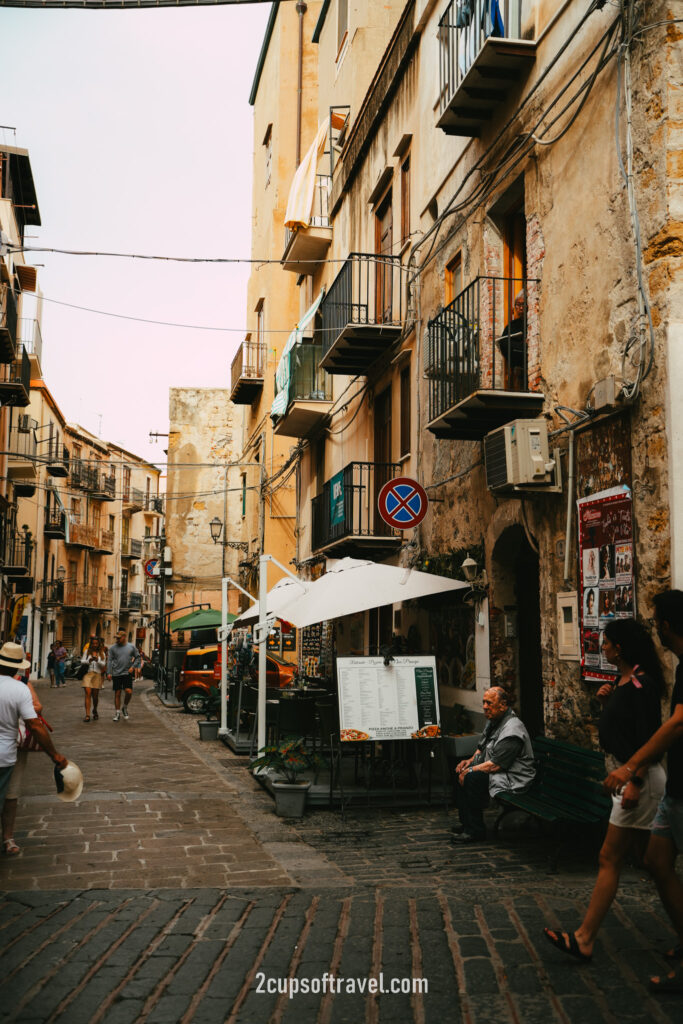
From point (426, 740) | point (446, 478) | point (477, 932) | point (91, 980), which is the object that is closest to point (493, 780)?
point (426, 740)

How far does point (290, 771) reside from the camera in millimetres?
9492

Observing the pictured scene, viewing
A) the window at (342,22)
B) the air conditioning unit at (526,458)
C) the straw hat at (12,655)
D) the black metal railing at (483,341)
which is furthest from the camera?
the window at (342,22)

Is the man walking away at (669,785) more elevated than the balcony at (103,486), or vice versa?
the balcony at (103,486)

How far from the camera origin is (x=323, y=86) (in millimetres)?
21797

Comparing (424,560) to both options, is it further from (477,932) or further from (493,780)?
(477,932)

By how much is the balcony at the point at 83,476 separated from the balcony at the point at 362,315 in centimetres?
4212

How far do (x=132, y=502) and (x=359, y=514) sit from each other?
183ft

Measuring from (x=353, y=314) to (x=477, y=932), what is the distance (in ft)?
39.4

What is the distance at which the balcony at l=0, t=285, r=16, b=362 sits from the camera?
25172 millimetres

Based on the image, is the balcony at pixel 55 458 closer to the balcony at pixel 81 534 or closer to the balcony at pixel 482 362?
the balcony at pixel 81 534

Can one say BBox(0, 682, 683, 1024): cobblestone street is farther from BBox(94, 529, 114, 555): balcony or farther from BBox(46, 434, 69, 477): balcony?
BBox(94, 529, 114, 555): balcony

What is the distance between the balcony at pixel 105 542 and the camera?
61.7 meters

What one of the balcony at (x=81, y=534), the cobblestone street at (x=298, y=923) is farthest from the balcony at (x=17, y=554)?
the cobblestone street at (x=298, y=923)

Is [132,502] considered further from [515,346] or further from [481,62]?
[481,62]
